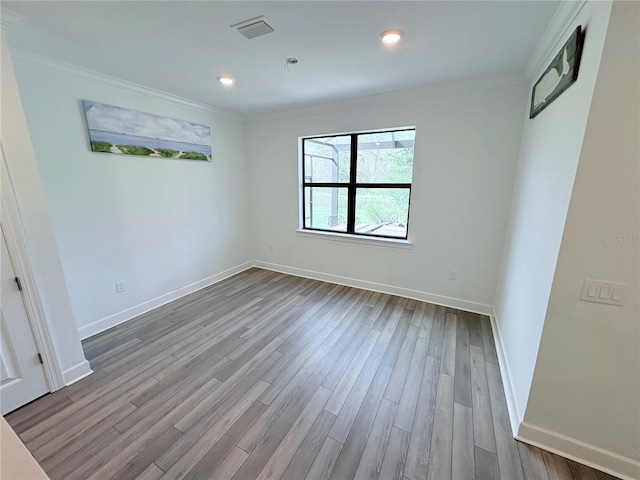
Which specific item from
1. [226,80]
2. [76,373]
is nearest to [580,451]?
[76,373]

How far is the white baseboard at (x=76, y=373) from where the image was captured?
194cm

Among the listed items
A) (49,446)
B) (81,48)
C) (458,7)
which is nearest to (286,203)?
(81,48)

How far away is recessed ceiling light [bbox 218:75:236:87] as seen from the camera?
2.45 metres

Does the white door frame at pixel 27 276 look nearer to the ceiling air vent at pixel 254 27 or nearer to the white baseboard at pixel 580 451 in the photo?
the ceiling air vent at pixel 254 27

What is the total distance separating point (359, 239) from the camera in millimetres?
3535

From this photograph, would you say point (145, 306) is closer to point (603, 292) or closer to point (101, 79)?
point (101, 79)

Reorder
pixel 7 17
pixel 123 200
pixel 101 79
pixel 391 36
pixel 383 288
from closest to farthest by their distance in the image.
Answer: pixel 7 17, pixel 391 36, pixel 101 79, pixel 123 200, pixel 383 288

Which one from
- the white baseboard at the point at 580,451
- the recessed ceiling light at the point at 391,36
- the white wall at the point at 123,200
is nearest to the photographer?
the white baseboard at the point at 580,451

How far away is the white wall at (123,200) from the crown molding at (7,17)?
576 millimetres

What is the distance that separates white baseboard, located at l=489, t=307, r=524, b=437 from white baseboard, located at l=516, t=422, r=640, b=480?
0.07 m

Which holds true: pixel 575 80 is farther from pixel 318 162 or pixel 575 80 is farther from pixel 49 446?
pixel 49 446

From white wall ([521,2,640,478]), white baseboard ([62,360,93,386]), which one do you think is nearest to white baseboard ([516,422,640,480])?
white wall ([521,2,640,478])

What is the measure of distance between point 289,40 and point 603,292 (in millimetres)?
2359

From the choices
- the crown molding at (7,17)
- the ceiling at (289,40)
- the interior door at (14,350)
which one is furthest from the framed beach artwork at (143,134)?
the interior door at (14,350)
